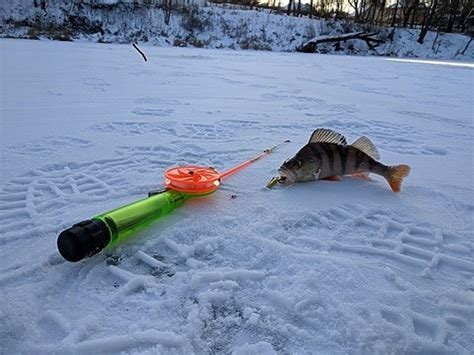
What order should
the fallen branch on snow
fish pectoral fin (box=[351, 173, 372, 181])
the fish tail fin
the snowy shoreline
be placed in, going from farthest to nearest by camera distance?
the fallen branch on snow < the snowy shoreline < fish pectoral fin (box=[351, 173, 372, 181]) < the fish tail fin

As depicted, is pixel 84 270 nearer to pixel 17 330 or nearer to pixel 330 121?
pixel 17 330

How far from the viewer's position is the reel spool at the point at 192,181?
1.69 metres

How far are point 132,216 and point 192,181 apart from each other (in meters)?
0.39

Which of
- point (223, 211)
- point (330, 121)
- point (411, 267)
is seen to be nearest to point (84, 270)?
point (223, 211)

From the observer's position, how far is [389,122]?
390 cm

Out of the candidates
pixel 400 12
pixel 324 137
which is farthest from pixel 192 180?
pixel 400 12

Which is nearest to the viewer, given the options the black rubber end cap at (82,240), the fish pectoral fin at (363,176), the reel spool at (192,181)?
the black rubber end cap at (82,240)

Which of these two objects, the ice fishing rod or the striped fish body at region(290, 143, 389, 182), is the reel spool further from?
the striped fish body at region(290, 143, 389, 182)

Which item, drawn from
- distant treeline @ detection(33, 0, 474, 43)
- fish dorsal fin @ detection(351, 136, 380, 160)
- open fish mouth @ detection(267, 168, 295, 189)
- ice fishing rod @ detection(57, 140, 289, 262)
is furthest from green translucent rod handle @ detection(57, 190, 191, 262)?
distant treeline @ detection(33, 0, 474, 43)

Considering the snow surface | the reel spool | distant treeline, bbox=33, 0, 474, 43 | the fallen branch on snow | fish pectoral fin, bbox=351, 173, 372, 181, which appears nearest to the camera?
the snow surface

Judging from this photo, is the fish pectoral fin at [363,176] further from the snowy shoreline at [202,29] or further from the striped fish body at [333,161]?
the snowy shoreline at [202,29]

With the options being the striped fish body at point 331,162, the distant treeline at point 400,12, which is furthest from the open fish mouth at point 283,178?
the distant treeline at point 400,12

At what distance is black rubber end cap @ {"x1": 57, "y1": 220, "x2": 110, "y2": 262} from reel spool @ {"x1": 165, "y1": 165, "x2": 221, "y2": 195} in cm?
48

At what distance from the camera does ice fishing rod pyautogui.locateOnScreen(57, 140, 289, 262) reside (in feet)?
3.89
